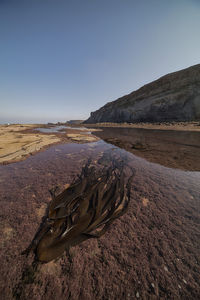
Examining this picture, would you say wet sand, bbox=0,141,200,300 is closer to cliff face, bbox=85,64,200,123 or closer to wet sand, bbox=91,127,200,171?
wet sand, bbox=91,127,200,171

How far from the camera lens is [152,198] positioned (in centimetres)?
195

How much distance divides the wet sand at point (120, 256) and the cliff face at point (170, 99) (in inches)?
1002

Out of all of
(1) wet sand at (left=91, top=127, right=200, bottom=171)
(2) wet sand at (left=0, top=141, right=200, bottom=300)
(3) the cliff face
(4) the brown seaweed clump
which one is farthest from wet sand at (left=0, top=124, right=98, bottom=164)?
(3) the cliff face

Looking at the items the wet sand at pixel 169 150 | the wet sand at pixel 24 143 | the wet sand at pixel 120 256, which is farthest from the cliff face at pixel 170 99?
the wet sand at pixel 120 256

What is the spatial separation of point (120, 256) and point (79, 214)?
31.1 inches

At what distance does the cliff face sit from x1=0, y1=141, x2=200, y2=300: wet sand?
25.4 metres

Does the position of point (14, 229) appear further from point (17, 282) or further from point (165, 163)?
point (165, 163)

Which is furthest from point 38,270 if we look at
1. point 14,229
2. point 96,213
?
point 96,213

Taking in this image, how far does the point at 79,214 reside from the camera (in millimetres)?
1631

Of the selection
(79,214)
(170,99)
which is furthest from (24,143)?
(170,99)

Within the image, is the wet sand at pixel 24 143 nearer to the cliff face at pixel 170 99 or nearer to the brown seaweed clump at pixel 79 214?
the brown seaweed clump at pixel 79 214

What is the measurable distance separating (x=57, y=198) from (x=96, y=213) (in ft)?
2.70

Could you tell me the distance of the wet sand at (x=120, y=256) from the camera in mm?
881

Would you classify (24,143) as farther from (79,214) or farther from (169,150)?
(169,150)
